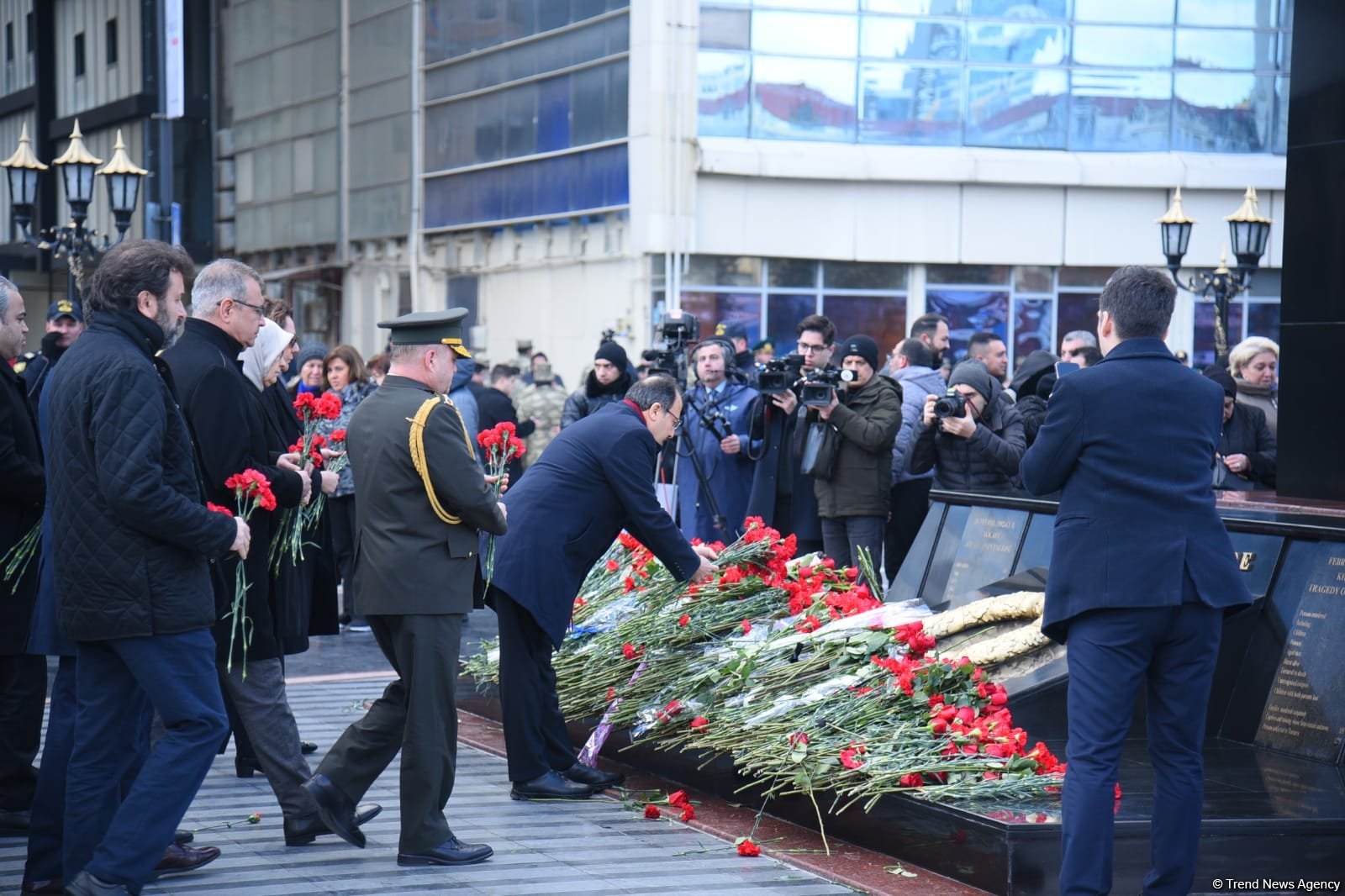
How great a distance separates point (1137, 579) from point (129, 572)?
3030 millimetres

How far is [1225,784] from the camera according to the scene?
618cm

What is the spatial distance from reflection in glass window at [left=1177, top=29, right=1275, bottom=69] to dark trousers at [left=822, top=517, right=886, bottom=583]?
20.6m

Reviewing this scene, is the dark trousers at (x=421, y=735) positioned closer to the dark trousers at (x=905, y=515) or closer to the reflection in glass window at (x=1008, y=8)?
the dark trousers at (x=905, y=515)

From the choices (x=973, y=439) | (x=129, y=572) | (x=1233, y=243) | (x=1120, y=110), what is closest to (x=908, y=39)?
(x=1120, y=110)

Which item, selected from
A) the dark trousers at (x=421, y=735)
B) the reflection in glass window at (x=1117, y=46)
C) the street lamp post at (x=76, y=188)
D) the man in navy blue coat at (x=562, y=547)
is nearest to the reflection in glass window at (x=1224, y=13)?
the reflection in glass window at (x=1117, y=46)

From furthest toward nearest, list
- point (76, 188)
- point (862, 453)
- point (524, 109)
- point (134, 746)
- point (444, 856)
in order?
1. point (524, 109)
2. point (76, 188)
3. point (862, 453)
4. point (444, 856)
5. point (134, 746)

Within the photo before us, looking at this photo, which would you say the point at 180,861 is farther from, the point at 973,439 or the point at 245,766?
the point at 973,439

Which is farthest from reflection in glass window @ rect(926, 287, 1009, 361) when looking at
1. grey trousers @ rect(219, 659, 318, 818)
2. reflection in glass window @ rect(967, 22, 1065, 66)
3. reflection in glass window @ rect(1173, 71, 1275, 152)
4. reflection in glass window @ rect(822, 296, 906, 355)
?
grey trousers @ rect(219, 659, 318, 818)

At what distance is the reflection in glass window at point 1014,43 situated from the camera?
27750 mm

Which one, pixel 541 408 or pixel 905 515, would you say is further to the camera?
pixel 541 408

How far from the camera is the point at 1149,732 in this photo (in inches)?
209

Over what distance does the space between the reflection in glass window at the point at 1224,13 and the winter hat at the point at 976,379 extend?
20.8 m

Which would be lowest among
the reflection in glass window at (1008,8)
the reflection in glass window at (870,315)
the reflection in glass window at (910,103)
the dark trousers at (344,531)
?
the dark trousers at (344,531)

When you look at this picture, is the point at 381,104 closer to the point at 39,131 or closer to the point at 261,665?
the point at 39,131
